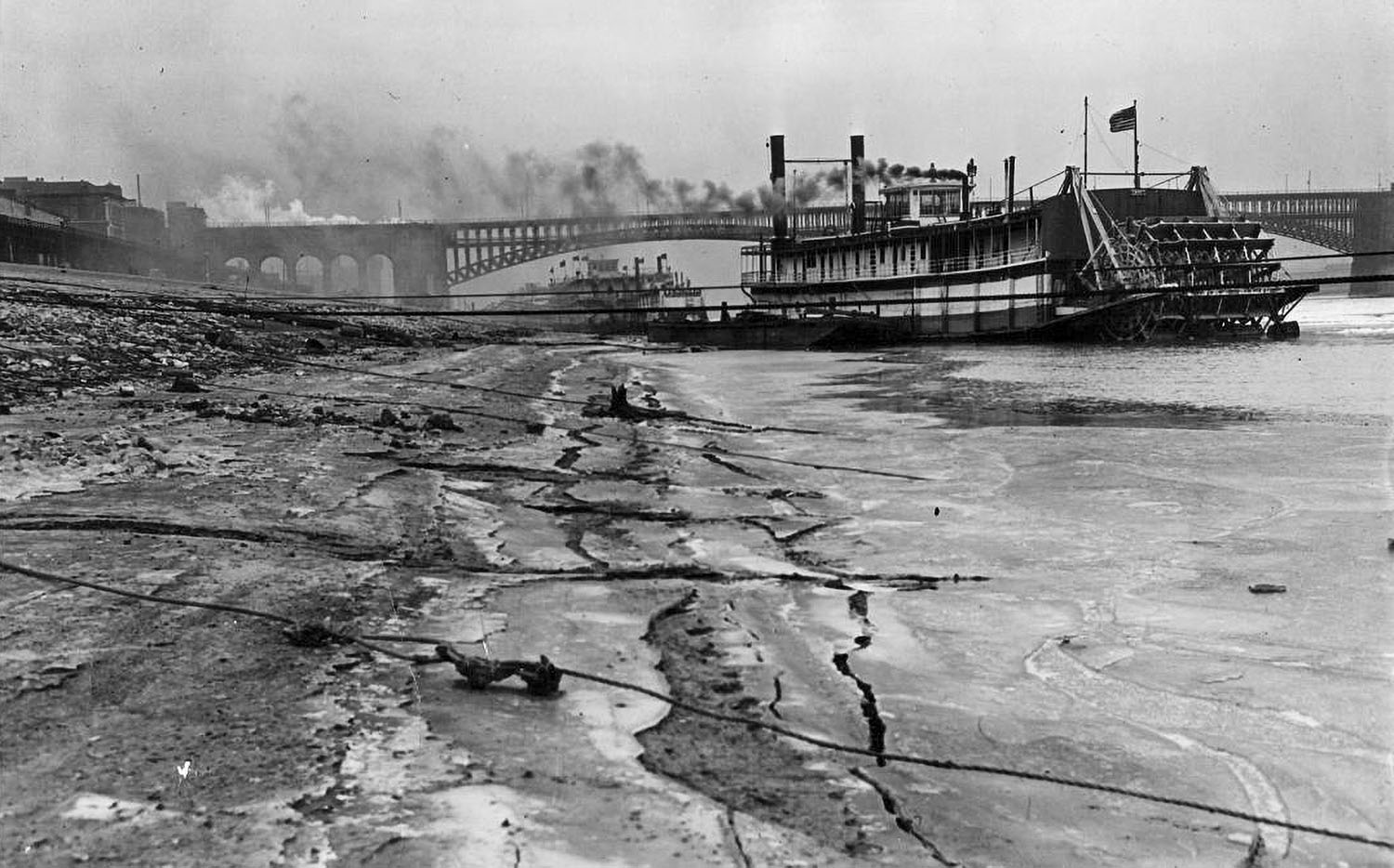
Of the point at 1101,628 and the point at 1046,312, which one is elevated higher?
the point at 1046,312

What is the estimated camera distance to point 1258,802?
3.92m

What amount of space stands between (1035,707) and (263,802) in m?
3.08

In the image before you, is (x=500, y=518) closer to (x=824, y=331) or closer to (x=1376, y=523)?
(x=1376, y=523)

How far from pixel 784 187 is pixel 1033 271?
22.9m

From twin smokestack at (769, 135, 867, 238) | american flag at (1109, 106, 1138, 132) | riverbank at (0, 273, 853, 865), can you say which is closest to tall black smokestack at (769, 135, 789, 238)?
twin smokestack at (769, 135, 867, 238)

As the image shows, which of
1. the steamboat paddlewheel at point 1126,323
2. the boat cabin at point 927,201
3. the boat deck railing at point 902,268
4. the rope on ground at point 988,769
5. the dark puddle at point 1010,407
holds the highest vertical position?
the boat cabin at point 927,201

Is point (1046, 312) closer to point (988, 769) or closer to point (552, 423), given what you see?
point (552, 423)

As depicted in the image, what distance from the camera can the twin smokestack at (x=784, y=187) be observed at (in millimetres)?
58781

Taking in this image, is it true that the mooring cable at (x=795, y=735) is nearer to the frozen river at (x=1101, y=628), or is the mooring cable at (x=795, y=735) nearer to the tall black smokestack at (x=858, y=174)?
the frozen river at (x=1101, y=628)

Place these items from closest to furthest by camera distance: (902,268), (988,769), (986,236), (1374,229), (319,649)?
(988,769) < (319,649) < (986,236) < (902,268) < (1374,229)

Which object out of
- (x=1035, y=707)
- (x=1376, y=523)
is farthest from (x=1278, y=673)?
(x=1376, y=523)

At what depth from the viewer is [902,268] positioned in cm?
4966

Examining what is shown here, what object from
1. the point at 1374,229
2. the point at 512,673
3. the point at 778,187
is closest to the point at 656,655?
the point at 512,673

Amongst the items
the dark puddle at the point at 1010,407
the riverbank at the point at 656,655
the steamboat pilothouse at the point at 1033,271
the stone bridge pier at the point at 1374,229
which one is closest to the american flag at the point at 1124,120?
the steamboat pilothouse at the point at 1033,271
